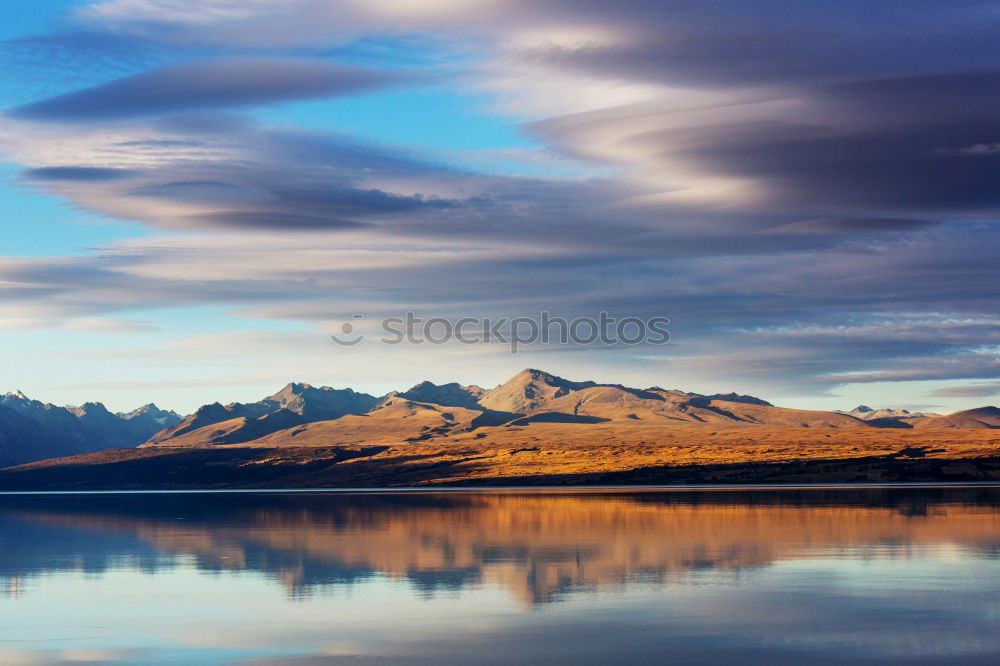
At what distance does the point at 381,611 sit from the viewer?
116 feet

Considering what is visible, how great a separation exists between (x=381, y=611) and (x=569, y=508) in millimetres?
57494

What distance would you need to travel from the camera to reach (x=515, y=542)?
57.2m

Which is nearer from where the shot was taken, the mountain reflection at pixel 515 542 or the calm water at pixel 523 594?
the calm water at pixel 523 594

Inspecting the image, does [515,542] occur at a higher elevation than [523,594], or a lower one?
lower

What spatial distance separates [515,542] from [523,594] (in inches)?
760

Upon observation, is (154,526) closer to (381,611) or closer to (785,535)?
(785,535)

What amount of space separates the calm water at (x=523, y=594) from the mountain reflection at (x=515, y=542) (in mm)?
268

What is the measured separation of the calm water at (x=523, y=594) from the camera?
94.4 feet

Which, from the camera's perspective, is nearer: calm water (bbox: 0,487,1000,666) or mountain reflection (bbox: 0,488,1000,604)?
calm water (bbox: 0,487,1000,666)

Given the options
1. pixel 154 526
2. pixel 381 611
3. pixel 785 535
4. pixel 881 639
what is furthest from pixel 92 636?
pixel 154 526

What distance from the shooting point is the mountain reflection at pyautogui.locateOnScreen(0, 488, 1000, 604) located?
44.4 meters

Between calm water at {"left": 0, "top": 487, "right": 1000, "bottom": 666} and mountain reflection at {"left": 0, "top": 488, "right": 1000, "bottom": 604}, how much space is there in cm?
27

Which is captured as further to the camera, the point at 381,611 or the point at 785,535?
the point at 785,535

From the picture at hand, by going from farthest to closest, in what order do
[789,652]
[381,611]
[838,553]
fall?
[838,553] < [381,611] < [789,652]
